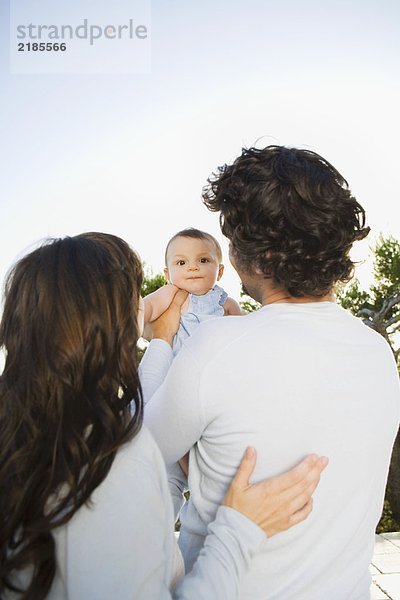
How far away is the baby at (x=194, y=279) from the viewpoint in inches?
84.0

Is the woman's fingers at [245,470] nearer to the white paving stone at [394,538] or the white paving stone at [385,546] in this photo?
the white paving stone at [385,546]

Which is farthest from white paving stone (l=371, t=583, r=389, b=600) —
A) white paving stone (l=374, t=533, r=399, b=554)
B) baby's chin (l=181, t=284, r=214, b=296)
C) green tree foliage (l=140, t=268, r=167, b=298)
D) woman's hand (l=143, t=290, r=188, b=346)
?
green tree foliage (l=140, t=268, r=167, b=298)

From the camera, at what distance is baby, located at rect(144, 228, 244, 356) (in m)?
2.13

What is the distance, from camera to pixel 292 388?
A: 114 cm

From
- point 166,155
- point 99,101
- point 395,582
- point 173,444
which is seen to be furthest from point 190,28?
point 173,444

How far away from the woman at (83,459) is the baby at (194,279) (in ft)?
3.28

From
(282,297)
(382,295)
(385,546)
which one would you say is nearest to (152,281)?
(382,295)

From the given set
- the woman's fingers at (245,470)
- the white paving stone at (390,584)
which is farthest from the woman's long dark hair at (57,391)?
the white paving stone at (390,584)

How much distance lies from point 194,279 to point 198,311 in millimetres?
216

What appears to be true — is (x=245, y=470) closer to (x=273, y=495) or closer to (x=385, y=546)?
(x=273, y=495)

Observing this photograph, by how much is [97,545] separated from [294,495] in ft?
1.26

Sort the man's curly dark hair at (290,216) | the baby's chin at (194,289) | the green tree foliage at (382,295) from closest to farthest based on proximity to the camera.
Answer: the man's curly dark hair at (290,216) → the baby's chin at (194,289) → the green tree foliage at (382,295)

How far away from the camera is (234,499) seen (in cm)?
112

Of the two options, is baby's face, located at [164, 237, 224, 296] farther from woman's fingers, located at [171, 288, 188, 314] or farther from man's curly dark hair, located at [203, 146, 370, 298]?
man's curly dark hair, located at [203, 146, 370, 298]
